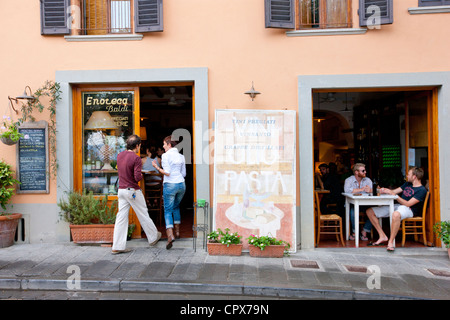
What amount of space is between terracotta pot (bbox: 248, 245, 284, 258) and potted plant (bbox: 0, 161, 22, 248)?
4.34 m

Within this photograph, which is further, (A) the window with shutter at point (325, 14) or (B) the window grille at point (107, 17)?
(B) the window grille at point (107, 17)

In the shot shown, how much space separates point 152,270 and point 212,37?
13.8ft

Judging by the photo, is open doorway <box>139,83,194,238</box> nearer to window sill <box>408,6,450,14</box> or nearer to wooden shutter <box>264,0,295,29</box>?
wooden shutter <box>264,0,295,29</box>

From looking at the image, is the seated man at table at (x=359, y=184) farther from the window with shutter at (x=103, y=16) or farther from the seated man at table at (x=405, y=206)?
the window with shutter at (x=103, y=16)

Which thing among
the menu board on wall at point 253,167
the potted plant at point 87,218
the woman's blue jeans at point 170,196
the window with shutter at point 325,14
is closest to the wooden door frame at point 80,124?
the potted plant at point 87,218

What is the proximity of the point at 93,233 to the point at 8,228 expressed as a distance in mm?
1521

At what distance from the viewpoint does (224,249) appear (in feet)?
21.2

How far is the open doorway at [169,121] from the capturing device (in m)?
10.1

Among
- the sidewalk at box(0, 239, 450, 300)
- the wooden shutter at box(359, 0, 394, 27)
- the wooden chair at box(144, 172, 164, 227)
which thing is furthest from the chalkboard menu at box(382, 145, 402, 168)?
the wooden chair at box(144, 172, 164, 227)

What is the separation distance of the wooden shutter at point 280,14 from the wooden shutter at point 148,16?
192 centimetres

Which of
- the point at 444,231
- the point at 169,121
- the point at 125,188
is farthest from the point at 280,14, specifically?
the point at 169,121

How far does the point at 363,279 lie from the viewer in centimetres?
533
